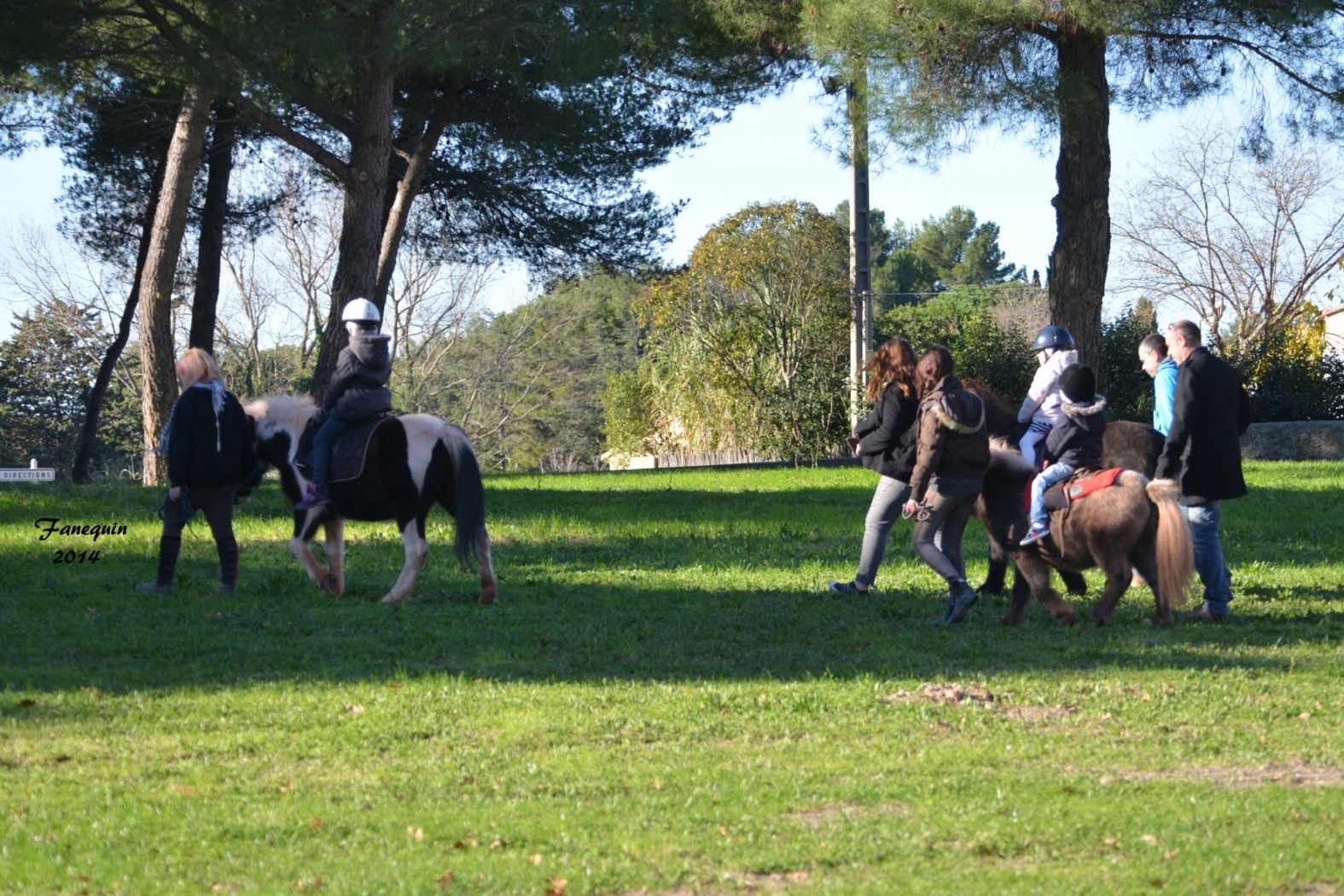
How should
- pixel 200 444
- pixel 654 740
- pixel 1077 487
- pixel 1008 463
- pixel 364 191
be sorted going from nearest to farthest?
pixel 654 740, pixel 1077 487, pixel 1008 463, pixel 200 444, pixel 364 191

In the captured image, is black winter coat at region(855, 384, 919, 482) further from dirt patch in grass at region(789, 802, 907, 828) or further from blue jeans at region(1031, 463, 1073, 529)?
dirt patch in grass at region(789, 802, 907, 828)

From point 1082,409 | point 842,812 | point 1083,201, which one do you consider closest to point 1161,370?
point 1082,409

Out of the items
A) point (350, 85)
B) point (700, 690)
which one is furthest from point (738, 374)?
point (700, 690)

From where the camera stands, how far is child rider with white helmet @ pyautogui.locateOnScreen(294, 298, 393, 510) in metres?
10.9

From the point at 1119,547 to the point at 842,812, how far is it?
4729 millimetres

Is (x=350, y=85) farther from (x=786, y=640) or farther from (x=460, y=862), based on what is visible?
(x=460, y=862)

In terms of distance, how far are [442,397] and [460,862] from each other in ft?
171

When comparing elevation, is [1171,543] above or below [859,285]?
below

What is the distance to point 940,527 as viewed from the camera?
34.5 feet

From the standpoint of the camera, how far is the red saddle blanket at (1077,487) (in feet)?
32.4

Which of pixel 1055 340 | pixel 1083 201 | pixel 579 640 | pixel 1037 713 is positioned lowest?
pixel 1037 713

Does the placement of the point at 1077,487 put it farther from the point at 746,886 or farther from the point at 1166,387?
the point at 746,886

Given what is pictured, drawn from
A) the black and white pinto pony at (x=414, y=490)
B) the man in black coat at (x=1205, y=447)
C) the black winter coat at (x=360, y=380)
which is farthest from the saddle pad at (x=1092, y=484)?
the black winter coat at (x=360, y=380)

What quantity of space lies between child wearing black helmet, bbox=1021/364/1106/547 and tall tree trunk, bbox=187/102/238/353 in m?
18.0
